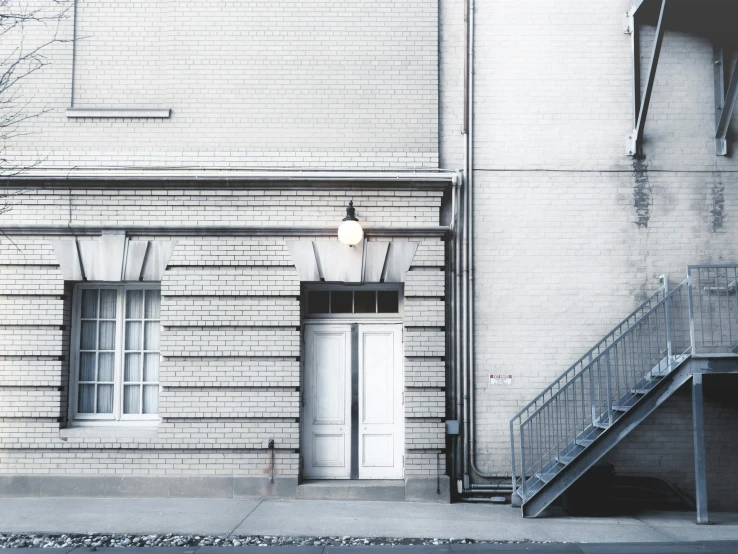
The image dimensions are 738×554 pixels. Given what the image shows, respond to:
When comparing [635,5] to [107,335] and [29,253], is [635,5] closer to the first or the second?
[107,335]

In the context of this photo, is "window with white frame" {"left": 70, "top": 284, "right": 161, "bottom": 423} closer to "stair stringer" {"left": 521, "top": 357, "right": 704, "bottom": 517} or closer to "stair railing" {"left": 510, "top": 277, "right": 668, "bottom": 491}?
"stair railing" {"left": 510, "top": 277, "right": 668, "bottom": 491}

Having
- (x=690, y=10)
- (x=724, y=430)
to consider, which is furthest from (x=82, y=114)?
(x=724, y=430)

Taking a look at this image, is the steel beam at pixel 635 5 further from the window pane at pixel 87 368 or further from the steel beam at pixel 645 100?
the window pane at pixel 87 368

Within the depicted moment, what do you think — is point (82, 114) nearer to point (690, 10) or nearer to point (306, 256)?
point (306, 256)

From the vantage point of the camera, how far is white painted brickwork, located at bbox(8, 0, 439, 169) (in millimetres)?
9680

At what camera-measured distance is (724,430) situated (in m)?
9.70

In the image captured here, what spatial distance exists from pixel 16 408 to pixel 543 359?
6962 millimetres

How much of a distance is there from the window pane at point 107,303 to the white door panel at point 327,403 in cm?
268

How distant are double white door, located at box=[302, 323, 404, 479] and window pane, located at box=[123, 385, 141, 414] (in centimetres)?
228

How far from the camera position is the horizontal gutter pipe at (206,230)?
9445 mm

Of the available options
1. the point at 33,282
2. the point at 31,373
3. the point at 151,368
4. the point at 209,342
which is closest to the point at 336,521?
the point at 209,342

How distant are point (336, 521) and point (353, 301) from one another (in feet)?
9.94

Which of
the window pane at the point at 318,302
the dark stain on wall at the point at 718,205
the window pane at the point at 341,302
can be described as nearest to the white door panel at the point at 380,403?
the window pane at the point at 341,302

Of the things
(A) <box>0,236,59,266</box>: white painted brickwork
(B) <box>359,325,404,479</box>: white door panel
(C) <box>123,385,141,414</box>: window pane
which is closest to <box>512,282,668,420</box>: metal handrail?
(B) <box>359,325,404,479</box>: white door panel
